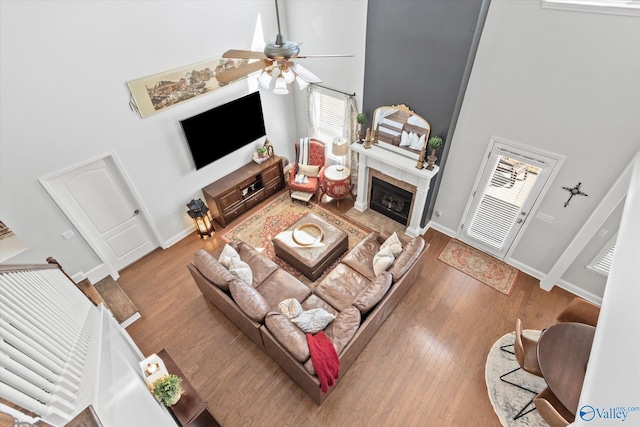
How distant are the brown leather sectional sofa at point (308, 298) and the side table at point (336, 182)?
153 cm

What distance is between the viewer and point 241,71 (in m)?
3.06

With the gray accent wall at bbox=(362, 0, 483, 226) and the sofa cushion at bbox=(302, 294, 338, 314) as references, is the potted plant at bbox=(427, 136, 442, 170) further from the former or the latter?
the sofa cushion at bbox=(302, 294, 338, 314)

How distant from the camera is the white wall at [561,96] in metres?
3.48

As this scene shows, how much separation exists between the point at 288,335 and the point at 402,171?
11.1ft

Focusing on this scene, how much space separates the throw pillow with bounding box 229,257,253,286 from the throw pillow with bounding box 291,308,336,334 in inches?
42.1

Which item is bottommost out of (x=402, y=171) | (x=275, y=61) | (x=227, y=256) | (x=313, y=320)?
(x=313, y=320)

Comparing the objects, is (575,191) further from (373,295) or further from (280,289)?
(280,289)

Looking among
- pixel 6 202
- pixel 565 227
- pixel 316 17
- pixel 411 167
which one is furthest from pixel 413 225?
pixel 6 202

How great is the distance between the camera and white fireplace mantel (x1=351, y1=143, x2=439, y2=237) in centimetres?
539

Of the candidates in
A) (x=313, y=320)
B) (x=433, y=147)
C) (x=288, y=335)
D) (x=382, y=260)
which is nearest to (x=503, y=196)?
(x=433, y=147)

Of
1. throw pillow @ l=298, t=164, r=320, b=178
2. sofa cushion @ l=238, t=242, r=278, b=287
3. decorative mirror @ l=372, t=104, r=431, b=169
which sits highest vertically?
decorative mirror @ l=372, t=104, r=431, b=169

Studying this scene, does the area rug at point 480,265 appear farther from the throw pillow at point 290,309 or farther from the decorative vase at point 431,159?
the throw pillow at point 290,309

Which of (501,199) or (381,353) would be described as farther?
(501,199)

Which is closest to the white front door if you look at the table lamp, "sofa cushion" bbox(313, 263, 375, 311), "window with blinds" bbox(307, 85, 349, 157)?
"sofa cushion" bbox(313, 263, 375, 311)
